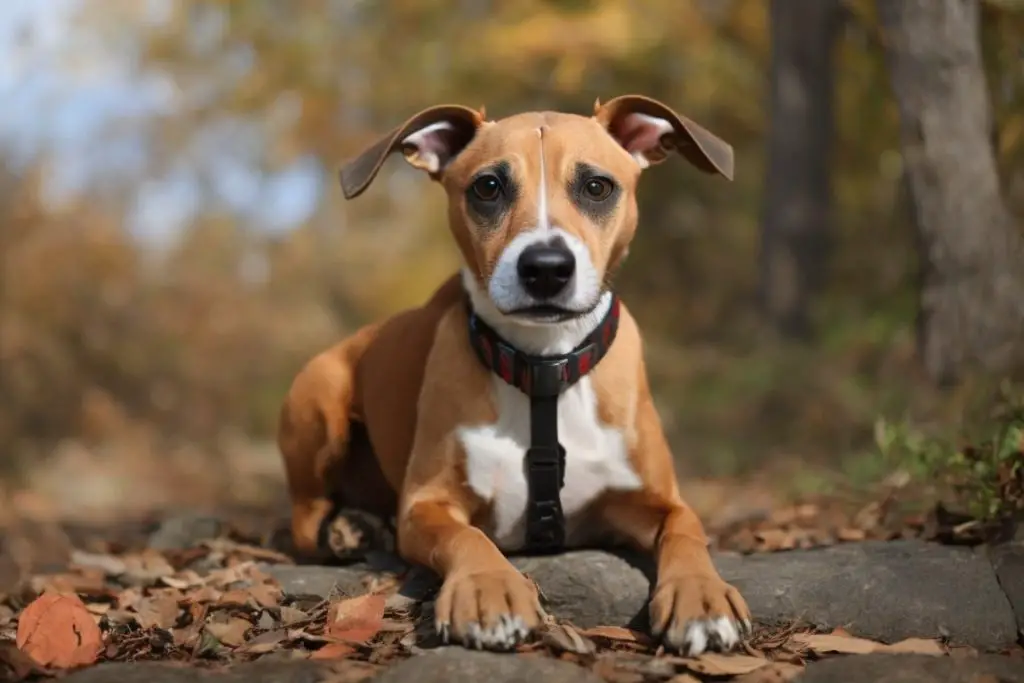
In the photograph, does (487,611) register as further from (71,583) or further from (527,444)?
(71,583)

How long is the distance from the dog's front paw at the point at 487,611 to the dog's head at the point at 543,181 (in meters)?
0.91

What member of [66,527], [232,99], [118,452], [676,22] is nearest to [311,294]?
[232,99]

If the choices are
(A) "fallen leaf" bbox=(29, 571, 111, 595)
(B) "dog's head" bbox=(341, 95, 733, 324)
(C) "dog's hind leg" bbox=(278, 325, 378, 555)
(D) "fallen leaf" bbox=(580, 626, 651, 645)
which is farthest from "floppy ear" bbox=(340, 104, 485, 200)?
(A) "fallen leaf" bbox=(29, 571, 111, 595)

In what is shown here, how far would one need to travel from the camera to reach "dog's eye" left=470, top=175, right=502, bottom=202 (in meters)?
3.87

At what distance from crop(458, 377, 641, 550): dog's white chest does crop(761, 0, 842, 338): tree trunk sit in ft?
20.5

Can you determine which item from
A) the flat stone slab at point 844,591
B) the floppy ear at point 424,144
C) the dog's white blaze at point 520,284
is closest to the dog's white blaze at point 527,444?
the flat stone slab at point 844,591

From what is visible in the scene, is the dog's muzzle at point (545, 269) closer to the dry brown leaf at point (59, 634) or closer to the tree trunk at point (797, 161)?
the dry brown leaf at point (59, 634)

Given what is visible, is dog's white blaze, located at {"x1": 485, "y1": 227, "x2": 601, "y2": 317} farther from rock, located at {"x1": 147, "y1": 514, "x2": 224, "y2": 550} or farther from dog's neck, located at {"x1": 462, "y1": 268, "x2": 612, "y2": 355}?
rock, located at {"x1": 147, "y1": 514, "x2": 224, "y2": 550}

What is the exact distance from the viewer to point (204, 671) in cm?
306

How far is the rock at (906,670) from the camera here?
3012mm

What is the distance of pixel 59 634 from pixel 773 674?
2.24 meters

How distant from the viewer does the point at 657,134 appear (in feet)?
14.3

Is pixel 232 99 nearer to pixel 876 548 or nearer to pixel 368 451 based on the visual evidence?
pixel 368 451

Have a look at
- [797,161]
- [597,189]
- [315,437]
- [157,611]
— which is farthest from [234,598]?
[797,161]
